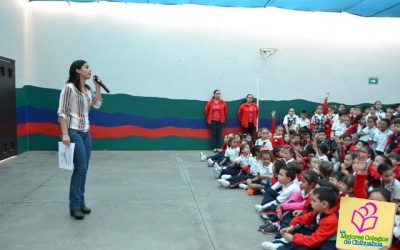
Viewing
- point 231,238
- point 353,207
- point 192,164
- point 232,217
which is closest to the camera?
point 353,207

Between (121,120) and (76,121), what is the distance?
5.74 metres

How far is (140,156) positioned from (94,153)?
1194mm

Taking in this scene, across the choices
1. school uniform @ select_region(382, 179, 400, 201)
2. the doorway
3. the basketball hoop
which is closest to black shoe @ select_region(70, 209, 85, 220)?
school uniform @ select_region(382, 179, 400, 201)

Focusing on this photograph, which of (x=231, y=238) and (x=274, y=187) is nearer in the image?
(x=231, y=238)

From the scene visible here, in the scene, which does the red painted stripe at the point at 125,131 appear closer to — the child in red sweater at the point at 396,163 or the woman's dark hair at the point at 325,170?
the woman's dark hair at the point at 325,170

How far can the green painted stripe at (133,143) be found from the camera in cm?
962

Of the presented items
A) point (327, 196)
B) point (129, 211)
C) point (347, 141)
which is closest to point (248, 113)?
point (347, 141)

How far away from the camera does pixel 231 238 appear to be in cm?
378

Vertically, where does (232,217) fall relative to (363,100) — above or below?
below

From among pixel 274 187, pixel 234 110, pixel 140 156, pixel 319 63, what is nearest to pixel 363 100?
pixel 319 63

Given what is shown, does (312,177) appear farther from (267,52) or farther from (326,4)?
(267,52)

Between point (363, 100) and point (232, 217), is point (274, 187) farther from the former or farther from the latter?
point (363, 100)

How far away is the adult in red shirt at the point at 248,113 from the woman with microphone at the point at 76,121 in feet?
19.5

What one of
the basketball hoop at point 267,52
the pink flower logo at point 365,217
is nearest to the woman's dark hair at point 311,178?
the pink flower logo at point 365,217
